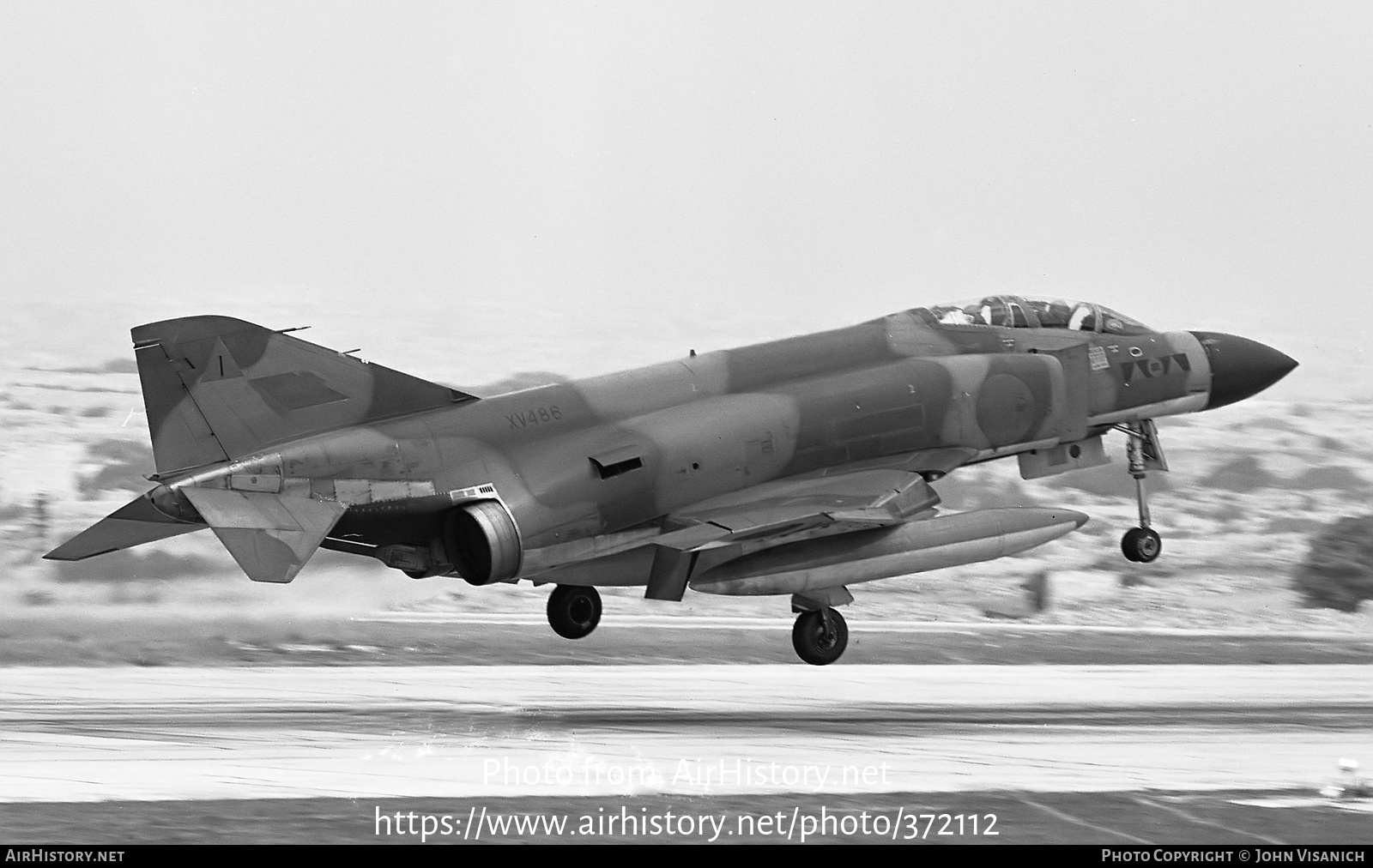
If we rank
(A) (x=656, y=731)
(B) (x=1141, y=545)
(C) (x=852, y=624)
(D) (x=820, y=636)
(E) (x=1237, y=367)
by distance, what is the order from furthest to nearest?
(C) (x=852, y=624) < (E) (x=1237, y=367) < (B) (x=1141, y=545) < (D) (x=820, y=636) < (A) (x=656, y=731)

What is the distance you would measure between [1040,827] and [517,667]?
10.7 meters

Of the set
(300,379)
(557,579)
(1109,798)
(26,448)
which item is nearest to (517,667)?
(557,579)

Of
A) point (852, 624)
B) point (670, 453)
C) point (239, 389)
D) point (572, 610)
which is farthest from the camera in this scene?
point (852, 624)

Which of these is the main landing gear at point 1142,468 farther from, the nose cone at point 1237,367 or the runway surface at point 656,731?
the runway surface at point 656,731

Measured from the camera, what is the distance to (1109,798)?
13.7m

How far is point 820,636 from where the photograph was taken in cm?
1817

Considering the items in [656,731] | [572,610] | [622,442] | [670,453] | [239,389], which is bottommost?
[656,731]

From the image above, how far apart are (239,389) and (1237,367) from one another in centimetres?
1259

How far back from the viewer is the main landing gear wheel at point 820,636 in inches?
715

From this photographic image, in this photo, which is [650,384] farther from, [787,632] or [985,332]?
[787,632]

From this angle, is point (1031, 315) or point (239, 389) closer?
point (239, 389)

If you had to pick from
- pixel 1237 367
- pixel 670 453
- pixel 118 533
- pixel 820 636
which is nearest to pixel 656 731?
pixel 820 636

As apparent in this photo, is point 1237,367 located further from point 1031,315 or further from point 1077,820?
point 1077,820

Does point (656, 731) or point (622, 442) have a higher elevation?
point (622, 442)
